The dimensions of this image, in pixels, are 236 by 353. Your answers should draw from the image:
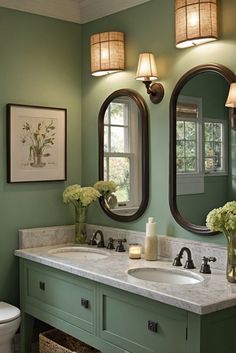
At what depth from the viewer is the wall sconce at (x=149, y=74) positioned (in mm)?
3057

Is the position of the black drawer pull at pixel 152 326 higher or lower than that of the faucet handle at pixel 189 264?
lower

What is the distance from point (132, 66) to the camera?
3.38m

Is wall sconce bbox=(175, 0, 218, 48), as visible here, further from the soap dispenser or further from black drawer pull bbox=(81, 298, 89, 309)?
black drawer pull bbox=(81, 298, 89, 309)

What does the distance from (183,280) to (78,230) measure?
1.17m

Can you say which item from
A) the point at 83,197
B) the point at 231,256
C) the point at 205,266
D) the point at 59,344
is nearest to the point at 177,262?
the point at 205,266

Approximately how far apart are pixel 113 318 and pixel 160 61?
5.41ft

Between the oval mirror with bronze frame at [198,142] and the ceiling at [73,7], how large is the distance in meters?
0.84

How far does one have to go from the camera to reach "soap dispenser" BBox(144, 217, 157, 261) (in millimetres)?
3027

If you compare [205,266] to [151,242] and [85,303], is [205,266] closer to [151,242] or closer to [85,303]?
[151,242]

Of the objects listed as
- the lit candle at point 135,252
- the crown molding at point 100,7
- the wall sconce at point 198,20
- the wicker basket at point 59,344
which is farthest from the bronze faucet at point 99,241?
the crown molding at point 100,7

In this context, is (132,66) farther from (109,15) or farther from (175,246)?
(175,246)

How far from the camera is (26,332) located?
11.2 feet

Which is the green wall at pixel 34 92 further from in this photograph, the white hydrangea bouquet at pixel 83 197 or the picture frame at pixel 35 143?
the white hydrangea bouquet at pixel 83 197

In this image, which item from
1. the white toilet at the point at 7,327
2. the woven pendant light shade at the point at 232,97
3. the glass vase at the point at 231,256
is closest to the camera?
the glass vase at the point at 231,256
